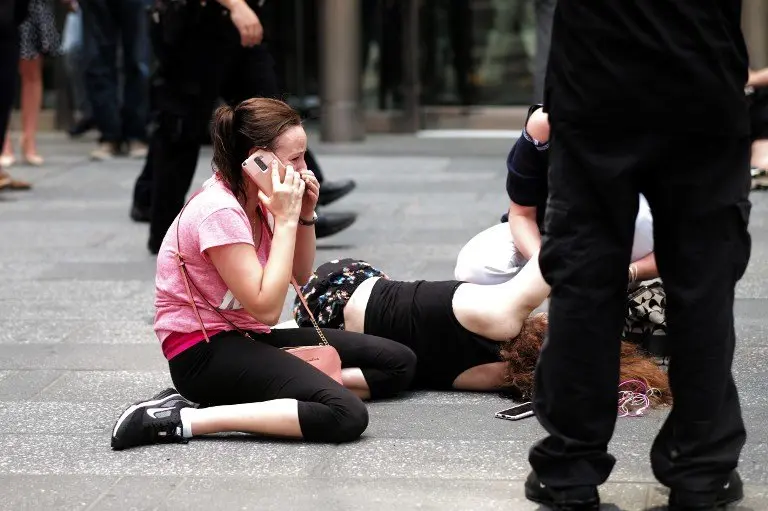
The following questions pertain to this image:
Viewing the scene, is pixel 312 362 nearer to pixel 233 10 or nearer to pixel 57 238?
pixel 233 10

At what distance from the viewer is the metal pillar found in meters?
10.7

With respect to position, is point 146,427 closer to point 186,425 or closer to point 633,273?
point 186,425

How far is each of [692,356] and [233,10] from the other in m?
3.48

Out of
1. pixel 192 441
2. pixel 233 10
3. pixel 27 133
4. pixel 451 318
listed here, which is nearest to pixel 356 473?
pixel 192 441

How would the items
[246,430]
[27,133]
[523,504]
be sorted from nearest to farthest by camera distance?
[523,504], [246,430], [27,133]

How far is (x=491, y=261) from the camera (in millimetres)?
4969

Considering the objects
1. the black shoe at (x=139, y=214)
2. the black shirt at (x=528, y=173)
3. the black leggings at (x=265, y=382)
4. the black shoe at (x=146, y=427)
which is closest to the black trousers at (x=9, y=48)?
the black shoe at (x=139, y=214)

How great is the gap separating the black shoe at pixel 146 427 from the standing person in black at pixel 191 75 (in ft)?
8.24

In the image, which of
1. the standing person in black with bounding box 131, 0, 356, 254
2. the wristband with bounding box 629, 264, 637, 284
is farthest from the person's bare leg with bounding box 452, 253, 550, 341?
the standing person in black with bounding box 131, 0, 356, 254

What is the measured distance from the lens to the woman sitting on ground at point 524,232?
16.0ft

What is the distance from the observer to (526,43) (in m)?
11.7

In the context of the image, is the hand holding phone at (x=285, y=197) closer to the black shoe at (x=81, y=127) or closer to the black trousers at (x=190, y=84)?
the black trousers at (x=190, y=84)

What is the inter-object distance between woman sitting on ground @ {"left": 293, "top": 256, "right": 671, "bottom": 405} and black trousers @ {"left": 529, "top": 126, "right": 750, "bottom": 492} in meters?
1.10

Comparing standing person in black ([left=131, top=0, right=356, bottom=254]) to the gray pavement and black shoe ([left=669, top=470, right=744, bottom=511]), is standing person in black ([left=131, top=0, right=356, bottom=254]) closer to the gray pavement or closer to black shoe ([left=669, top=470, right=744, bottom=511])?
the gray pavement
